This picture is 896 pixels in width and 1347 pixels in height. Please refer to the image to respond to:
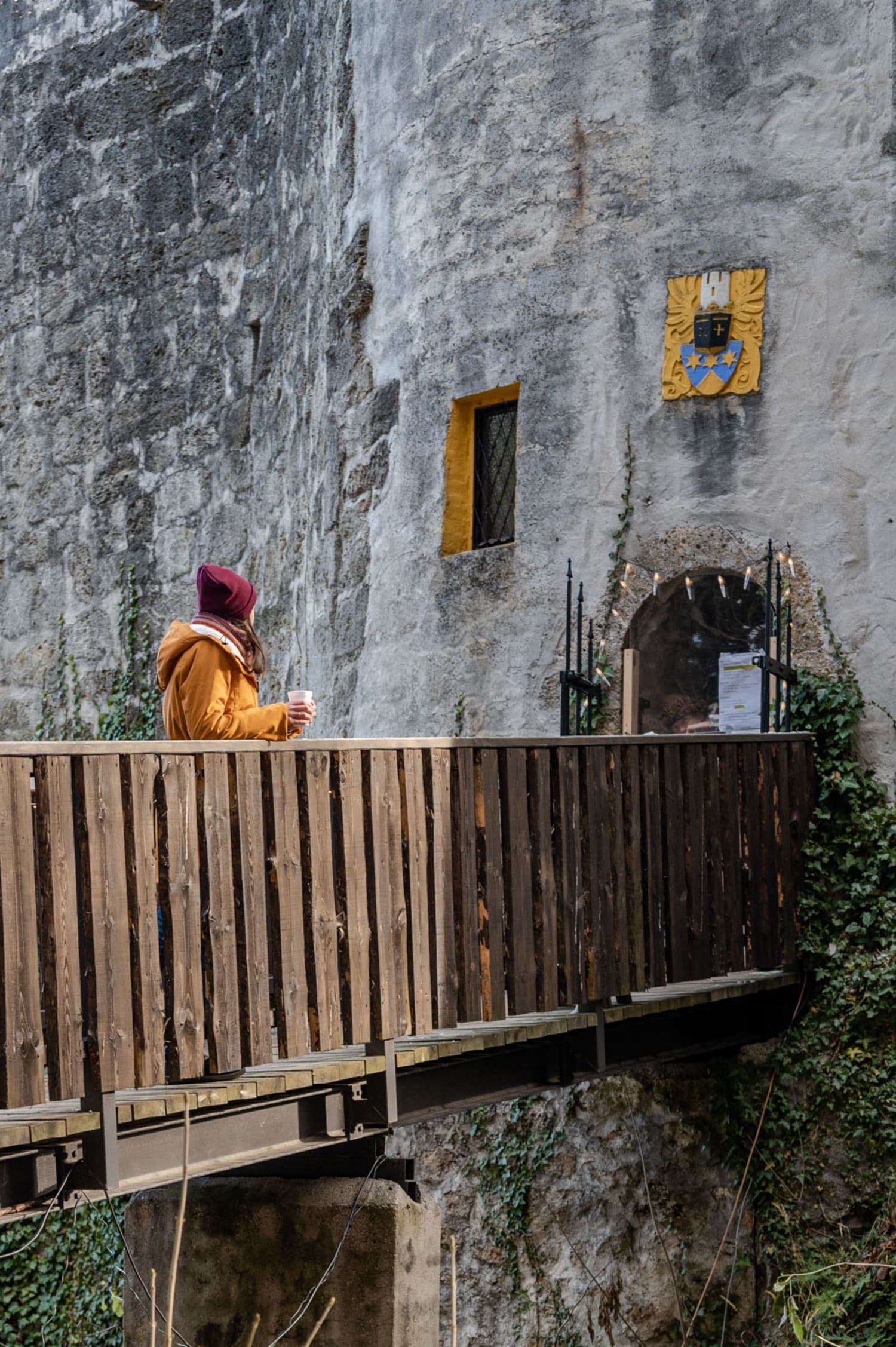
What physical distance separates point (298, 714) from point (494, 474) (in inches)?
165

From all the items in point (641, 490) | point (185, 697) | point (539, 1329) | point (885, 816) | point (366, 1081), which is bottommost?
point (539, 1329)

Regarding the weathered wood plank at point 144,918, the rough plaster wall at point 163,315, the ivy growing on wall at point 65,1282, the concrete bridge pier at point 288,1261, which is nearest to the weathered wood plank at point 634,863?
the concrete bridge pier at point 288,1261

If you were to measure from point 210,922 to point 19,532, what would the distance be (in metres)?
10.8

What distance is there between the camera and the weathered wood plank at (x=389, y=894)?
5.29m

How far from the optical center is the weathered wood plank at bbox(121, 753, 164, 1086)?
14.8ft

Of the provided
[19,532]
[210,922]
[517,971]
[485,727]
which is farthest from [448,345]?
[19,532]

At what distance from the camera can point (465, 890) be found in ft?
18.6

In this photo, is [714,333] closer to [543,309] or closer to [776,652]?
[543,309]

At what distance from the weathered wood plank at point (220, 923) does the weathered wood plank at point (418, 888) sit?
2.63 ft

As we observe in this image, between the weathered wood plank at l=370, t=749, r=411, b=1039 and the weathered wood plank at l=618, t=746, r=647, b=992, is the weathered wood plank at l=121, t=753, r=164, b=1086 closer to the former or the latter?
the weathered wood plank at l=370, t=749, r=411, b=1039

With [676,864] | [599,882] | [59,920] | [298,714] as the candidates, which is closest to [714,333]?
[676,864]

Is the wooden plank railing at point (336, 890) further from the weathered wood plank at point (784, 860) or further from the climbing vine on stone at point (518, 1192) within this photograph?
the climbing vine on stone at point (518, 1192)

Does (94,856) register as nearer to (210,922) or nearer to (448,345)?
(210,922)

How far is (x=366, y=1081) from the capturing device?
540 cm
